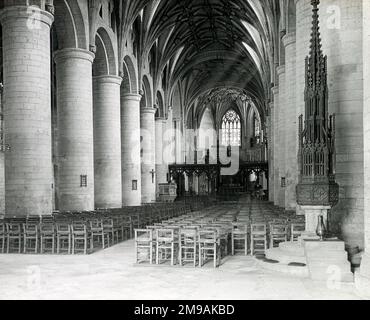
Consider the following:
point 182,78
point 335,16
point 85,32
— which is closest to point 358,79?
point 335,16

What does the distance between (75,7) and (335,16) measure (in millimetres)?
13551

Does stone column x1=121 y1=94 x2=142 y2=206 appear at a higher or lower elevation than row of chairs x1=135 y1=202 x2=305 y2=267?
higher

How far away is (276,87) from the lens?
2602 centimetres

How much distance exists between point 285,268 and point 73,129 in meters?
14.2

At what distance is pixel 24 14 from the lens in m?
16.0

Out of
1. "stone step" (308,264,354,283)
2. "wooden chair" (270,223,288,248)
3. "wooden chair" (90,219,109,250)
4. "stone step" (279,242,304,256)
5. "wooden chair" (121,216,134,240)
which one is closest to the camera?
"stone step" (308,264,354,283)

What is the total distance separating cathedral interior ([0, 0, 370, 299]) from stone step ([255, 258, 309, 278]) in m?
0.02

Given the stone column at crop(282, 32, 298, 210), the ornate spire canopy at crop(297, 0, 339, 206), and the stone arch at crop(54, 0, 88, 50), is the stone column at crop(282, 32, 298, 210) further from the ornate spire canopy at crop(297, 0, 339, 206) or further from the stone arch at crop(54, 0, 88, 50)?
the stone arch at crop(54, 0, 88, 50)

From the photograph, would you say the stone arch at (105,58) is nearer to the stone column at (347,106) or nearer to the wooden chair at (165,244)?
the wooden chair at (165,244)

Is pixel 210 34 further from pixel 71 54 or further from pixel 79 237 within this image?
pixel 79 237

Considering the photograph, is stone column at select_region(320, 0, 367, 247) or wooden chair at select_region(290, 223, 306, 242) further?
wooden chair at select_region(290, 223, 306, 242)

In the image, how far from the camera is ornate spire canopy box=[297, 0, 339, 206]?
9227 mm

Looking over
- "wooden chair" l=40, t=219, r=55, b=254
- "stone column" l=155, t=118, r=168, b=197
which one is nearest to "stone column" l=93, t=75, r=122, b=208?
"wooden chair" l=40, t=219, r=55, b=254
